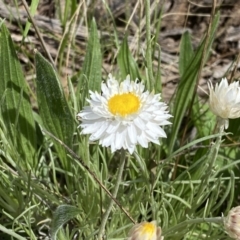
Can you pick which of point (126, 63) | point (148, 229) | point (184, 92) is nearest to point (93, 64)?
point (126, 63)

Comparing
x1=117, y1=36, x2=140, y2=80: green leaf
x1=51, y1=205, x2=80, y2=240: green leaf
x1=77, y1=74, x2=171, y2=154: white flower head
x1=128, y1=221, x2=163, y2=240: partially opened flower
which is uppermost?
x1=77, y1=74, x2=171, y2=154: white flower head

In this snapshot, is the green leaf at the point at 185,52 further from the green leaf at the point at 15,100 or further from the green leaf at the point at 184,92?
the green leaf at the point at 15,100

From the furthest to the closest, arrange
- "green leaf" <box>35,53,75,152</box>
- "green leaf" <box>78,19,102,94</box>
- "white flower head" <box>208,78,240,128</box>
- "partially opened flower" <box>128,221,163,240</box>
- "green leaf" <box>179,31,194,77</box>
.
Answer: "green leaf" <box>179,31,194,77</box>, "green leaf" <box>78,19,102,94</box>, "green leaf" <box>35,53,75,152</box>, "white flower head" <box>208,78,240,128</box>, "partially opened flower" <box>128,221,163,240</box>

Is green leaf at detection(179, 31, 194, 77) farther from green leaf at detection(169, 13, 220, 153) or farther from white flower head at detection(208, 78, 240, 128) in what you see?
white flower head at detection(208, 78, 240, 128)

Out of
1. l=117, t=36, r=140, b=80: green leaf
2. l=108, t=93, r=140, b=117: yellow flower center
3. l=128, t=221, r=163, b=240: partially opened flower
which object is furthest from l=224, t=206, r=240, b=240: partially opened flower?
l=117, t=36, r=140, b=80: green leaf

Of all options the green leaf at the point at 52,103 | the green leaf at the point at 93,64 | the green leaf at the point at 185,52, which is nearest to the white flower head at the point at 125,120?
the green leaf at the point at 52,103

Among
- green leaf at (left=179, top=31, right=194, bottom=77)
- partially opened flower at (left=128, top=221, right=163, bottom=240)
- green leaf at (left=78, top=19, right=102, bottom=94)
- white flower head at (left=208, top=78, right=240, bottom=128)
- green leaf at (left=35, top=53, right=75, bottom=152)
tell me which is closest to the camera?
partially opened flower at (left=128, top=221, right=163, bottom=240)
